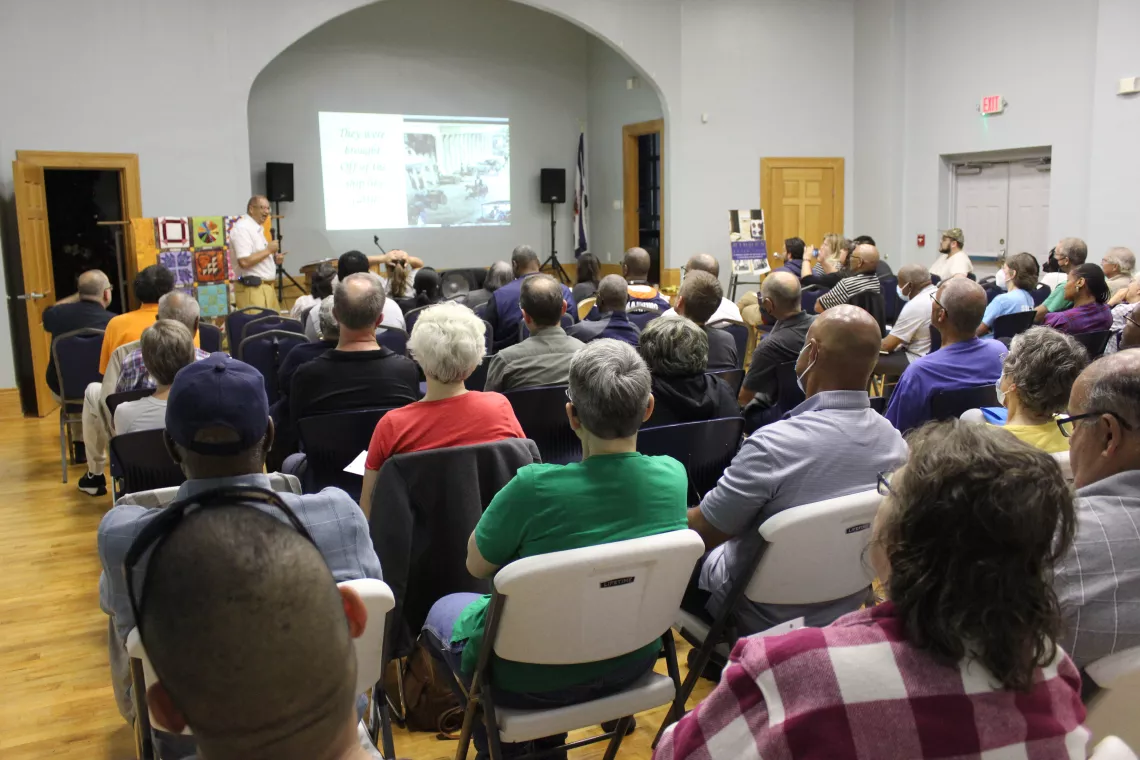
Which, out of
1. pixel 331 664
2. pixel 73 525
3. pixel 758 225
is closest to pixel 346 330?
pixel 73 525

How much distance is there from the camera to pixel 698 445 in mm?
2953

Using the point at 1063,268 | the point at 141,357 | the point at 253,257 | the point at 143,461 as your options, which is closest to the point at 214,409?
the point at 143,461

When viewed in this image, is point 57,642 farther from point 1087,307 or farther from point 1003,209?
point 1003,209

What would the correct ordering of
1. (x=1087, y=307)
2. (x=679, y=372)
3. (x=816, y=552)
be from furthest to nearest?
1. (x=1087, y=307)
2. (x=679, y=372)
3. (x=816, y=552)

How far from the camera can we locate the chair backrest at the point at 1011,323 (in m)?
5.46

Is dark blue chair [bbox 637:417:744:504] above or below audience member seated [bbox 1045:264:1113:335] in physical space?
below

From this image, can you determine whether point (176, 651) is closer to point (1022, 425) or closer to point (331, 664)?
point (331, 664)

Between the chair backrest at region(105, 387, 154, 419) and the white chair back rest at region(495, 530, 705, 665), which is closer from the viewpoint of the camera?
the white chair back rest at region(495, 530, 705, 665)

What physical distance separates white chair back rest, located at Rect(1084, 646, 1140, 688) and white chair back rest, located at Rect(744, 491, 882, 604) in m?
0.49

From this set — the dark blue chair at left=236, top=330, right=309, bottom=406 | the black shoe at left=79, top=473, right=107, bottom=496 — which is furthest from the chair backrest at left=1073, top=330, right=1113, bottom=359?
the black shoe at left=79, top=473, right=107, bottom=496

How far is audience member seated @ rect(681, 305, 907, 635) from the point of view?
2.32 meters

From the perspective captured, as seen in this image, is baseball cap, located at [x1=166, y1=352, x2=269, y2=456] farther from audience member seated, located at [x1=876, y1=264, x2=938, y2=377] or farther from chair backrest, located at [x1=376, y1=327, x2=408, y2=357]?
audience member seated, located at [x1=876, y1=264, x2=938, y2=377]

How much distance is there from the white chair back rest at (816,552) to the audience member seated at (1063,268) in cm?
410

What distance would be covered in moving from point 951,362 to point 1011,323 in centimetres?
200
